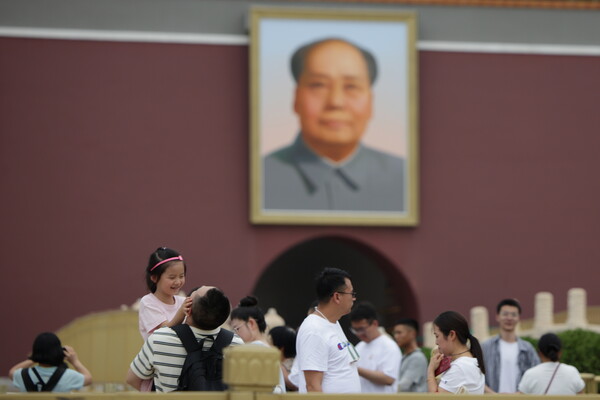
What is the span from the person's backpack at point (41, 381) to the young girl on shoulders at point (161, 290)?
775mm

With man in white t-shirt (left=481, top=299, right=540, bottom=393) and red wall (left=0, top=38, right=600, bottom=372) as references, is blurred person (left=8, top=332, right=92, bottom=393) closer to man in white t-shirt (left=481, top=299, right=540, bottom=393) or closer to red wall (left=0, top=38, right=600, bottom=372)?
man in white t-shirt (left=481, top=299, right=540, bottom=393)

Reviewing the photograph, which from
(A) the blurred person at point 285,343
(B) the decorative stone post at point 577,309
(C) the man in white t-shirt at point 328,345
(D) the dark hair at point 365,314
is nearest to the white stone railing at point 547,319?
(B) the decorative stone post at point 577,309

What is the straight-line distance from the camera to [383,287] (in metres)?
21.5

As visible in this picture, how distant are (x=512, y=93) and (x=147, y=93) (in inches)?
226

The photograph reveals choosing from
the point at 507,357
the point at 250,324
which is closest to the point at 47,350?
the point at 250,324

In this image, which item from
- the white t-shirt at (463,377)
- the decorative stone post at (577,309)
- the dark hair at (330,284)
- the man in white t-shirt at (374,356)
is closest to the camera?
the white t-shirt at (463,377)

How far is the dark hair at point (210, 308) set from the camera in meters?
5.28

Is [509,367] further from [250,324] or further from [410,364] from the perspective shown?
[250,324]

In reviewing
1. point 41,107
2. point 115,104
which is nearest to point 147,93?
point 115,104

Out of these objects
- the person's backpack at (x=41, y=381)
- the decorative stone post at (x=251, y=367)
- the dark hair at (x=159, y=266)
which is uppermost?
the dark hair at (x=159, y=266)

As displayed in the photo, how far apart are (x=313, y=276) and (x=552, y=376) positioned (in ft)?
47.8

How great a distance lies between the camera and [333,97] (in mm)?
17875

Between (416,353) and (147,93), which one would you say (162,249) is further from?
(147,93)

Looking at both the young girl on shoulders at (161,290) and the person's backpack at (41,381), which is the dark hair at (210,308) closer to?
the young girl on shoulders at (161,290)
